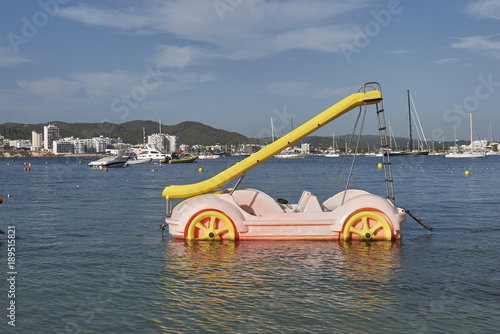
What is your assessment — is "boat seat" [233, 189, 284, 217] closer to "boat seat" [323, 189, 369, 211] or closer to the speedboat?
"boat seat" [323, 189, 369, 211]

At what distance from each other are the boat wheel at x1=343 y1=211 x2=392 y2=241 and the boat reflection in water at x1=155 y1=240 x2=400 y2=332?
0.71 feet

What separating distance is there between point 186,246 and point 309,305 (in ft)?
17.2

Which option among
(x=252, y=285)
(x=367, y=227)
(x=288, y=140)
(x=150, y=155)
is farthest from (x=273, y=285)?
(x=150, y=155)

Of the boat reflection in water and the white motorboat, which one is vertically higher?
the white motorboat

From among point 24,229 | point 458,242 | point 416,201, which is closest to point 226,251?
point 458,242

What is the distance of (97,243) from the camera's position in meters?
13.1

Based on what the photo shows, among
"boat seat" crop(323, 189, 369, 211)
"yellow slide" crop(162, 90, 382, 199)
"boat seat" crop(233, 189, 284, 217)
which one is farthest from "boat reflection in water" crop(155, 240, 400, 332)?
"boat seat" crop(323, 189, 369, 211)

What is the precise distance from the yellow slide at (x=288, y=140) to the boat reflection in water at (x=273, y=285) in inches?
60.1

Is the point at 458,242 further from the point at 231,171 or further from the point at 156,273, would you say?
the point at 156,273

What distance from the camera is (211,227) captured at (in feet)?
39.5

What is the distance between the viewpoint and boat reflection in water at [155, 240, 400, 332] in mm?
6840

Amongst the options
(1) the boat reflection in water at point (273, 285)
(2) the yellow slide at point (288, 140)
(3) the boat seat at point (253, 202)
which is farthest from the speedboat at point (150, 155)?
(1) the boat reflection in water at point (273, 285)

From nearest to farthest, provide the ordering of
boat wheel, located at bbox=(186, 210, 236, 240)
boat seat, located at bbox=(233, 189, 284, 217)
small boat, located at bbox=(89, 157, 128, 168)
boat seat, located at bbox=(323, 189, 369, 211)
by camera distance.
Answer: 1. boat wheel, located at bbox=(186, 210, 236, 240)
2. boat seat, located at bbox=(233, 189, 284, 217)
3. boat seat, located at bbox=(323, 189, 369, 211)
4. small boat, located at bbox=(89, 157, 128, 168)

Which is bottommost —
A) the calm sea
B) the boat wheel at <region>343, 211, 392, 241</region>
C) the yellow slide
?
the calm sea
